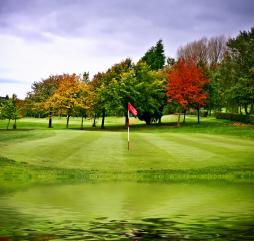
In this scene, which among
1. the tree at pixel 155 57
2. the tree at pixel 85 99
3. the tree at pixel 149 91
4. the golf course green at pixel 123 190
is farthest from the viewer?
A: the tree at pixel 155 57

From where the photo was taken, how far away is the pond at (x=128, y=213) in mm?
10570

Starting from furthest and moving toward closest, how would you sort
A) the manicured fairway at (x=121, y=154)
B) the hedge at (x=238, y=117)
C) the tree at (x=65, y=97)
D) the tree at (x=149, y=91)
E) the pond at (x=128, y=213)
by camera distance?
the tree at (x=65, y=97), the tree at (x=149, y=91), the hedge at (x=238, y=117), the manicured fairway at (x=121, y=154), the pond at (x=128, y=213)

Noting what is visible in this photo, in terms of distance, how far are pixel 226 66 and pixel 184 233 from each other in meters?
83.7

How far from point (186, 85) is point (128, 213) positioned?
75538mm

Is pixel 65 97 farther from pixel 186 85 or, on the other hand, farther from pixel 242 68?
pixel 242 68

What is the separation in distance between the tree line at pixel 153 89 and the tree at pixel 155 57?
0.40 m

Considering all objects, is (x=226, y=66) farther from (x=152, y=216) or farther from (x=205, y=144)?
(x=152, y=216)

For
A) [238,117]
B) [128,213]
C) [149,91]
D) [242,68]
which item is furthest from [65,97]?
[128,213]

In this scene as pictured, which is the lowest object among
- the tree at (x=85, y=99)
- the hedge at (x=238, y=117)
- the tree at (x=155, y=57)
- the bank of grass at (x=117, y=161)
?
the bank of grass at (x=117, y=161)

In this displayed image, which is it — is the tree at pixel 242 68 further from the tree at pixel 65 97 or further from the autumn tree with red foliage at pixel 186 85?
the tree at pixel 65 97

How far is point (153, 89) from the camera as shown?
9719 cm

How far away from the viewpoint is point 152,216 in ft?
45.1

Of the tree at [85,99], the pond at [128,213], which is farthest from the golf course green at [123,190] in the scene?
the tree at [85,99]

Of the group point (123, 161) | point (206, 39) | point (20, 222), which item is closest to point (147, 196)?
point (20, 222)
